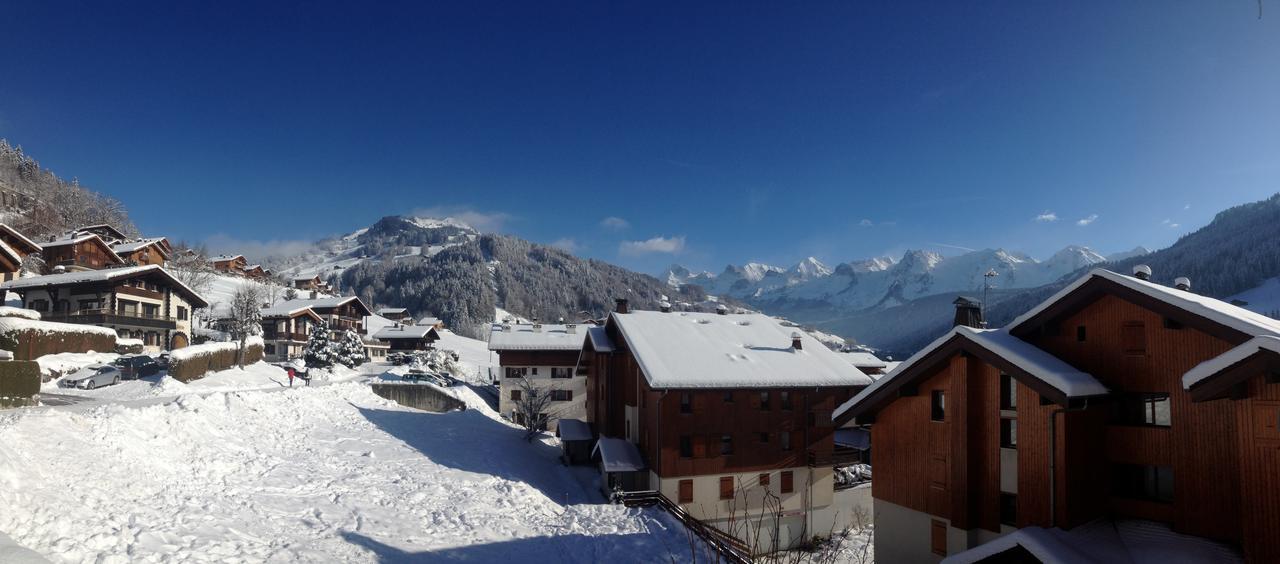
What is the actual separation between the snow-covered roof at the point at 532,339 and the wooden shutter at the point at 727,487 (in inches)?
887

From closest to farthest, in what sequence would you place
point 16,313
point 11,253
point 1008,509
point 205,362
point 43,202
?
1. point 1008,509
2. point 11,253
3. point 16,313
4. point 205,362
5. point 43,202

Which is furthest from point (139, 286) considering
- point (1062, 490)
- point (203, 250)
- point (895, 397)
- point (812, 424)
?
point (203, 250)

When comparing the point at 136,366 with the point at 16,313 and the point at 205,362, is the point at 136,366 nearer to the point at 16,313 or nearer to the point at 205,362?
the point at 205,362

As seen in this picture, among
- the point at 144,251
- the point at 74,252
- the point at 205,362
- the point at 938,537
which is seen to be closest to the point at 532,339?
the point at 205,362

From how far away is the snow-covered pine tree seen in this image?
58344mm

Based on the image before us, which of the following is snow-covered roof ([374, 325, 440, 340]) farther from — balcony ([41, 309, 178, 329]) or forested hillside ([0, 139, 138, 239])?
forested hillside ([0, 139, 138, 239])

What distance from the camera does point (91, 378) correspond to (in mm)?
33875

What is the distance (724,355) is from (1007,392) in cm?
1717

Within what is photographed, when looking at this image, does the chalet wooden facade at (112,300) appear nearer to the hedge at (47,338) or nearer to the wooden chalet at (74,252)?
the hedge at (47,338)

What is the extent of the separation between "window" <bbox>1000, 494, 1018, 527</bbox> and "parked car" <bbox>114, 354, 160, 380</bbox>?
4476 cm

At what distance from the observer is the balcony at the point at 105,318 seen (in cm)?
4572

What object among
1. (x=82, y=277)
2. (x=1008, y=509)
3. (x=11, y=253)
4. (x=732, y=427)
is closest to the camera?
(x=1008, y=509)

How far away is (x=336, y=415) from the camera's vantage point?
33625 mm

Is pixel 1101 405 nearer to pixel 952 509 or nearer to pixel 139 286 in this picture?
pixel 952 509
